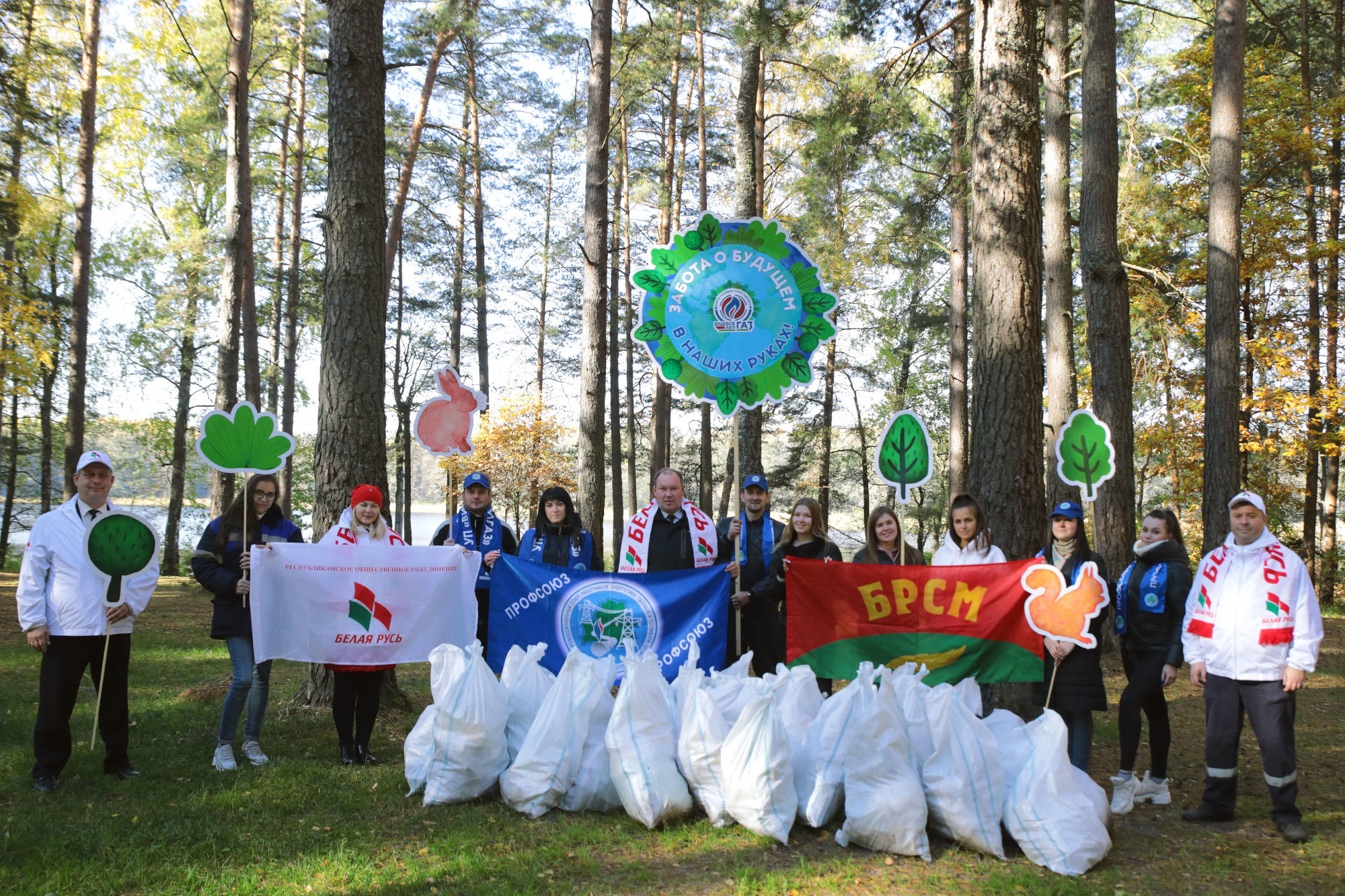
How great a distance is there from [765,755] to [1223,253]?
27.3ft

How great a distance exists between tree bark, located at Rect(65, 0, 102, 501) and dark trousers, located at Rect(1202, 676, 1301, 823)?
15.4 m

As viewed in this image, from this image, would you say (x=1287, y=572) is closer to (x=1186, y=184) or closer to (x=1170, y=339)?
(x=1186, y=184)

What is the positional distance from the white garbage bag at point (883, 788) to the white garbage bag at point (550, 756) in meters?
1.31

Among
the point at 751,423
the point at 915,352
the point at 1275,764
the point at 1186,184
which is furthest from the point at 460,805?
the point at 915,352

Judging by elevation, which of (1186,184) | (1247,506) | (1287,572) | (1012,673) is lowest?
(1012,673)

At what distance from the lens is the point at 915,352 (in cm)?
2864

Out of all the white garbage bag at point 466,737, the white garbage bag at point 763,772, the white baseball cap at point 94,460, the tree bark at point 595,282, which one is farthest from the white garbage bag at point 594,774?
the tree bark at point 595,282

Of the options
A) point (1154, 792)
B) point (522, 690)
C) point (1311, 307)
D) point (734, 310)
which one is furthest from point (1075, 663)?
point (1311, 307)

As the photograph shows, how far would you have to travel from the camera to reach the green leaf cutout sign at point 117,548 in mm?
4453

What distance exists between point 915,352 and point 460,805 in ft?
86.8

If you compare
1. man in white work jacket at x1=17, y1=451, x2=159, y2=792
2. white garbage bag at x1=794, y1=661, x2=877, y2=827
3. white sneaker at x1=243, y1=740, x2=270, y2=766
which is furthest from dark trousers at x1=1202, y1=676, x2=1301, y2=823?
man in white work jacket at x1=17, y1=451, x2=159, y2=792

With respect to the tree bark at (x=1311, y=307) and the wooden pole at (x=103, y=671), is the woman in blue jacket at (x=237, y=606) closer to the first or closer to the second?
the wooden pole at (x=103, y=671)

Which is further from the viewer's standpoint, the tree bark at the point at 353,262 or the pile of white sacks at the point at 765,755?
the tree bark at the point at 353,262

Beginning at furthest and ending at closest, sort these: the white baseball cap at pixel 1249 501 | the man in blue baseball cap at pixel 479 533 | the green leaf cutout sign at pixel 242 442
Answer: the man in blue baseball cap at pixel 479 533
the green leaf cutout sign at pixel 242 442
the white baseball cap at pixel 1249 501
